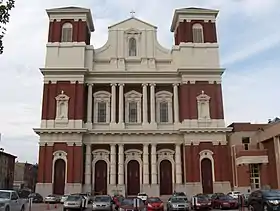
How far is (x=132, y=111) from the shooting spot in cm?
5406

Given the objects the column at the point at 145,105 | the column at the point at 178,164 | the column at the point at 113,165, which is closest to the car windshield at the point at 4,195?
the column at the point at 113,165

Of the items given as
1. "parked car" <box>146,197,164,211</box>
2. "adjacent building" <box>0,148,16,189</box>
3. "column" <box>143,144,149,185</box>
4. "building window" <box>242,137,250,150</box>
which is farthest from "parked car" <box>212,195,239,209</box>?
"adjacent building" <box>0,148,16,189</box>

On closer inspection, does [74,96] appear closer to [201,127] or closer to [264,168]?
Result: [201,127]

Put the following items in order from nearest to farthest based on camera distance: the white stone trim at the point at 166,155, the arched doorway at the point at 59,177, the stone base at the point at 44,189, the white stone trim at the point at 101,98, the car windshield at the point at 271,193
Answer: the car windshield at the point at 271,193 < the stone base at the point at 44,189 < the arched doorway at the point at 59,177 < the white stone trim at the point at 166,155 < the white stone trim at the point at 101,98

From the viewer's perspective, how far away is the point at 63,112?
171 ft

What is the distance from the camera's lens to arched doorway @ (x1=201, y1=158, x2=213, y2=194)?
5038 centimetres

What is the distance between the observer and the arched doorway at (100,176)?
51.3m

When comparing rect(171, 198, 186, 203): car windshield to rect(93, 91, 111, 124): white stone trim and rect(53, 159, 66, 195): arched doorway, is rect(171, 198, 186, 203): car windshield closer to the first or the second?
rect(53, 159, 66, 195): arched doorway

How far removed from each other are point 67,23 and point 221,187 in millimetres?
30455

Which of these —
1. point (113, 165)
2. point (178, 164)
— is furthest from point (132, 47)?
point (178, 164)

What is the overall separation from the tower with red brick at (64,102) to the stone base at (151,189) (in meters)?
8.00

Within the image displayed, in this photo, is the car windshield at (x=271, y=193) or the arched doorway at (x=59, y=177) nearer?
the car windshield at (x=271, y=193)

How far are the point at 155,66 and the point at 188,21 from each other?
26.4 ft

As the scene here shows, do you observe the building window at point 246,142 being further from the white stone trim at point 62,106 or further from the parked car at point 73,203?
the parked car at point 73,203
